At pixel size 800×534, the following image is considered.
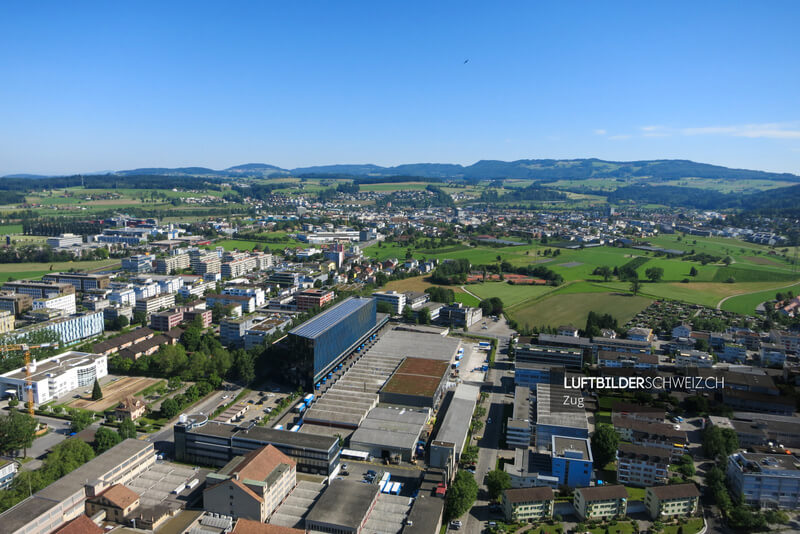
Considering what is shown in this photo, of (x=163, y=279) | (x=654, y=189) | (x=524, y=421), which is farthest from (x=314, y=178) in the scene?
(x=524, y=421)

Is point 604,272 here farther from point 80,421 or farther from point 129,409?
point 80,421

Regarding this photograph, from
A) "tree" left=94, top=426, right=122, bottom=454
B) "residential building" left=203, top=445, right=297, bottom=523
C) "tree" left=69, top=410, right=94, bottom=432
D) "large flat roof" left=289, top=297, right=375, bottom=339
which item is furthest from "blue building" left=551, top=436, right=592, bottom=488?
"tree" left=69, top=410, right=94, bottom=432

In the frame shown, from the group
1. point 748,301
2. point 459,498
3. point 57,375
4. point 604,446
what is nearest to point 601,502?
point 604,446

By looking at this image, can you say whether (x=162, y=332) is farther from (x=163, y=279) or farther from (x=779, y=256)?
(x=779, y=256)

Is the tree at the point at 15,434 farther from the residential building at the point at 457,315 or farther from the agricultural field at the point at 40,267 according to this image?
the agricultural field at the point at 40,267

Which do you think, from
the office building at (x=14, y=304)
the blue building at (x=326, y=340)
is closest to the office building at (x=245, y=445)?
the blue building at (x=326, y=340)

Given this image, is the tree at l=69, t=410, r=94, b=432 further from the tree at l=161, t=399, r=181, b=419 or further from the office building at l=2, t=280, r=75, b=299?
the office building at l=2, t=280, r=75, b=299
